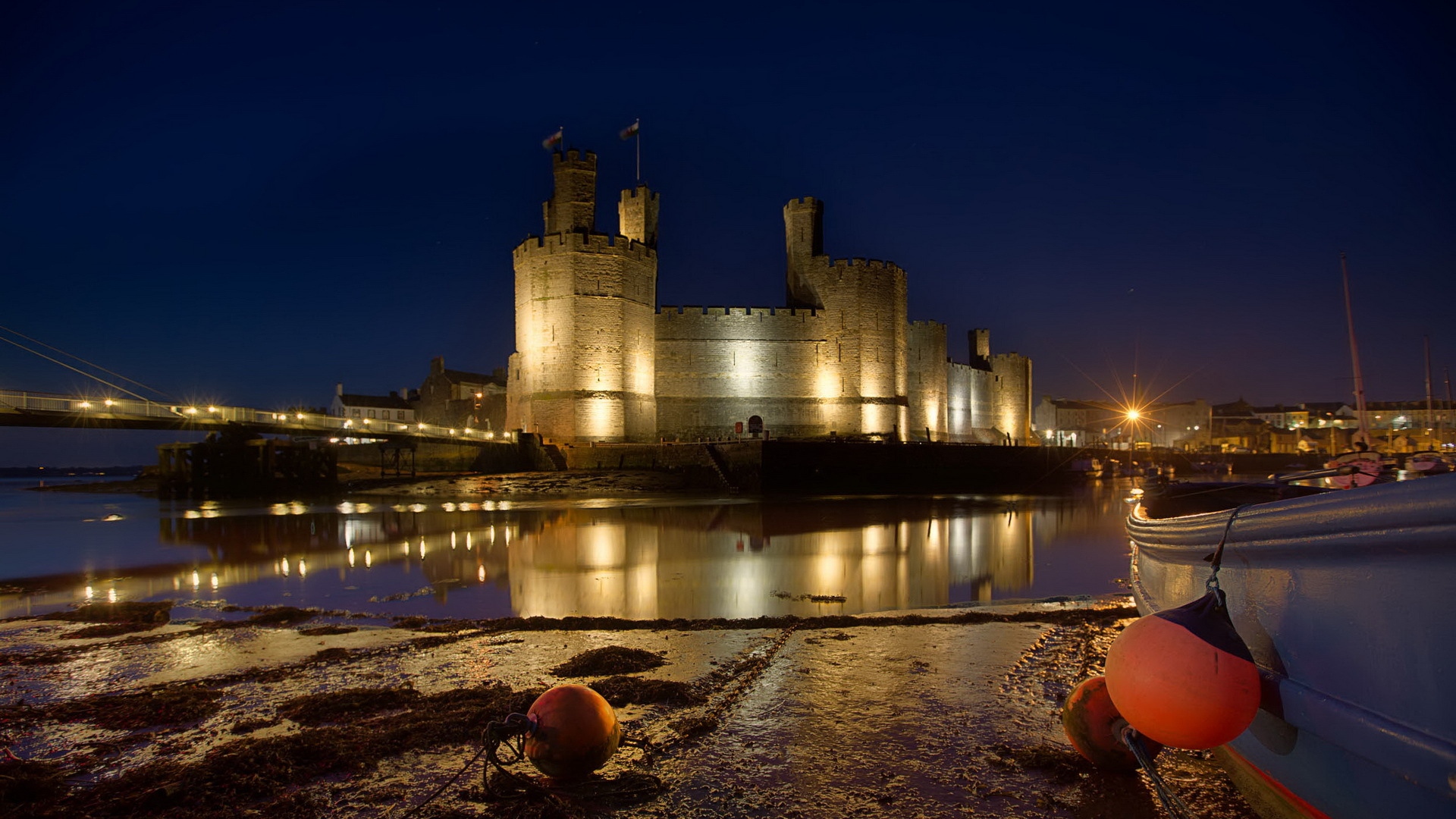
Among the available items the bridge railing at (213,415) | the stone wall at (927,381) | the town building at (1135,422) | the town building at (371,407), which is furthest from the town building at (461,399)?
the town building at (1135,422)

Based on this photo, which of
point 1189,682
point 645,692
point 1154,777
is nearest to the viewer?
point 1189,682

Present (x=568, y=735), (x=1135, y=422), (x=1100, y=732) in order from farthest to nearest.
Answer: (x=1135, y=422)
(x=1100, y=732)
(x=568, y=735)

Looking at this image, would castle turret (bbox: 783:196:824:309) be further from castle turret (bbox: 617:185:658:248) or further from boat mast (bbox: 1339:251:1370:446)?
boat mast (bbox: 1339:251:1370:446)

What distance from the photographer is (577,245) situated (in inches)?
1089

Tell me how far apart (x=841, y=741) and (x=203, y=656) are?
4259 millimetres

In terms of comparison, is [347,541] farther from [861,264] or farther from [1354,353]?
[861,264]

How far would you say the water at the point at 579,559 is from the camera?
24.2 ft

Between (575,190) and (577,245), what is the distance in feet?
7.80

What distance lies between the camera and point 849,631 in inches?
213

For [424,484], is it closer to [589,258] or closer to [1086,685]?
[589,258]

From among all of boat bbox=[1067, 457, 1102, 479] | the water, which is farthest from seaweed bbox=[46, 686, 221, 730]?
boat bbox=[1067, 457, 1102, 479]

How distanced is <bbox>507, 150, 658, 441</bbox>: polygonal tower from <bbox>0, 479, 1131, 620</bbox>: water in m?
8.92

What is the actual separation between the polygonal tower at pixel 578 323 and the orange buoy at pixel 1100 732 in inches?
987

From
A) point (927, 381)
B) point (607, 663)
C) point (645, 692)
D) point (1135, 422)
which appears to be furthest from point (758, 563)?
point (1135, 422)
